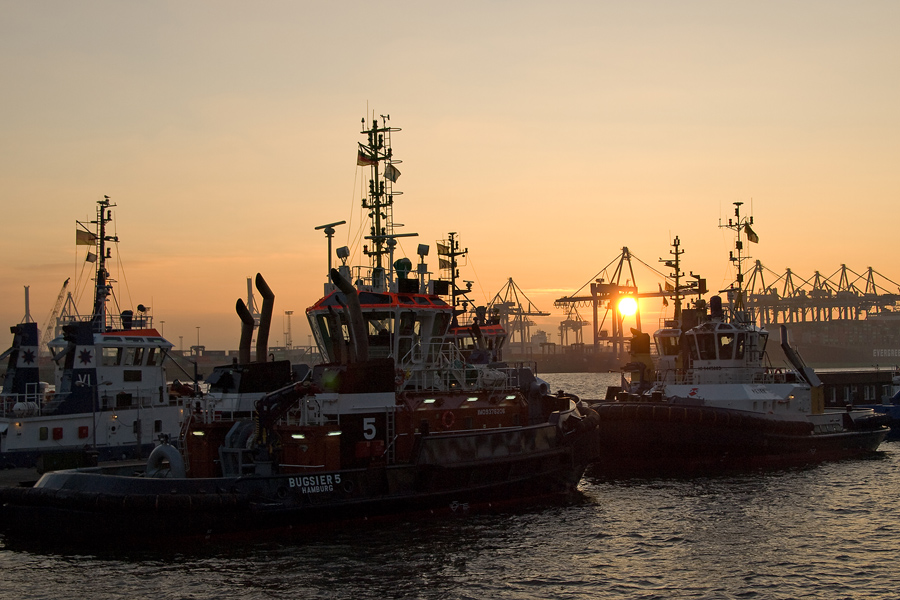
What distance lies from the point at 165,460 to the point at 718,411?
16824 mm

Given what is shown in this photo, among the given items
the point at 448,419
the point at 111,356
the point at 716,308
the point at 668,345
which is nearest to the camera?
the point at 448,419

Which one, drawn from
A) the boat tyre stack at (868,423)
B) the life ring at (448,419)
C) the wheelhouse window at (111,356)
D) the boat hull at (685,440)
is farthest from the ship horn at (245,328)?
the boat tyre stack at (868,423)

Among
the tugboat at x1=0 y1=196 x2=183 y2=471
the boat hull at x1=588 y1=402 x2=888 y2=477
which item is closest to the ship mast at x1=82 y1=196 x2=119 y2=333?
the tugboat at x1=0 y1=196 x2=183 y2=471

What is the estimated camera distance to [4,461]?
23.0 meters

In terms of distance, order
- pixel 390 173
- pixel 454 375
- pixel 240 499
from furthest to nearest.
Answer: pixel 390 173
pixel 454 375
pixel 240 499

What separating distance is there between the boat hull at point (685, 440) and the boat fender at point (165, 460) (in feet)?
45.2

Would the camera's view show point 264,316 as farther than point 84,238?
No

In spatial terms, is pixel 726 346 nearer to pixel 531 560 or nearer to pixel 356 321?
pixel 531 560

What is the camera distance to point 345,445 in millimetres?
16922

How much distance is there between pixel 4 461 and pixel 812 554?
2007 centimetres

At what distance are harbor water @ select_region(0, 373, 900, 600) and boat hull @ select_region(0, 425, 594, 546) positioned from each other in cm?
37

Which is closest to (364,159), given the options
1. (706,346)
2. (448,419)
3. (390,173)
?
(390,173)

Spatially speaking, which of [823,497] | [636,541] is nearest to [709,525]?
[636,541]

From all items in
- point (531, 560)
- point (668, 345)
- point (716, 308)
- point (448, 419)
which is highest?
point (716, 308)
